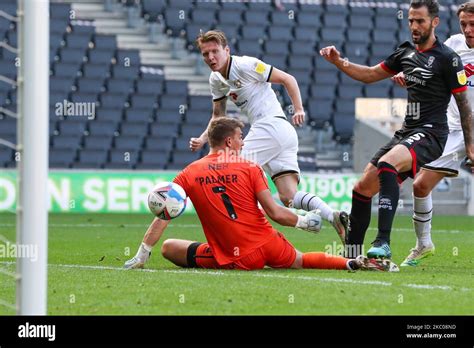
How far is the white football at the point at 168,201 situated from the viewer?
7.69 metres

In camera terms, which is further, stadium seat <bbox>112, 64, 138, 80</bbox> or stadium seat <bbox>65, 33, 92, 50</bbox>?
stadium seat <bbox>65, 33, 92, 50</bbox>

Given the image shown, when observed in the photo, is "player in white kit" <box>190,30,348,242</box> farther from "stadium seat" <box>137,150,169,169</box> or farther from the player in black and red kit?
"stadium seat" <box>137,150,169,169</box>

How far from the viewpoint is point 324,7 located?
25562mm

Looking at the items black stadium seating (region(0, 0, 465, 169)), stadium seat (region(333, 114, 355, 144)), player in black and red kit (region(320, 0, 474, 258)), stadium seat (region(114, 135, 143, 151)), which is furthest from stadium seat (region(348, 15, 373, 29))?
player in black and red kit (region(320, 0, 474, 258))

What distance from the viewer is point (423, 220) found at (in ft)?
30.4

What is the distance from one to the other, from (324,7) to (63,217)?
1081 centimetres

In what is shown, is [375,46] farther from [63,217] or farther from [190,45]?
[63,217]

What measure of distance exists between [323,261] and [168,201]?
126 cm

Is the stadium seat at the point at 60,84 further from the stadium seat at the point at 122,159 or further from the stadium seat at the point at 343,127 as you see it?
the stadium seat at the point at 343,127

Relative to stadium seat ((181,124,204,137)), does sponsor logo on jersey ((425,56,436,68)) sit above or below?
above

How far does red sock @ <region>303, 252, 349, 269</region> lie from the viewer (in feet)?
26.2

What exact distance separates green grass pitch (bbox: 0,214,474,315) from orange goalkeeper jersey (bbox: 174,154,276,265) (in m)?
0.25

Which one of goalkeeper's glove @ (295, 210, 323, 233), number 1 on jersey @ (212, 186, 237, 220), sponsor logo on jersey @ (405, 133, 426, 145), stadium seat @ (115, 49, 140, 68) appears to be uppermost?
stadium seat @ (115, 49, 140, 68)
